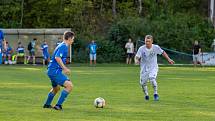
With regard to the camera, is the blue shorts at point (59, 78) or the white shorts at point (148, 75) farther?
the white shorts at point (148, 75)

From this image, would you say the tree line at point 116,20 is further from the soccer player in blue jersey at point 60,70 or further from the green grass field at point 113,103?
the soccer player in blue jersey at point 60,70

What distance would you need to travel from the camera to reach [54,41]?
1937 inches

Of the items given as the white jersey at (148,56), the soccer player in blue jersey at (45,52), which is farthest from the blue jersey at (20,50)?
the white jersey at (148,56)

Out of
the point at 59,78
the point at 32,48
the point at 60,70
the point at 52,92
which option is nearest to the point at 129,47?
the point at 32,48

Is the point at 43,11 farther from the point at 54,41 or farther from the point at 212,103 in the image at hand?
the point at 212,103

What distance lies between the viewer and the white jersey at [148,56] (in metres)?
19.0

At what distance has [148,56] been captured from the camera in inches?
752

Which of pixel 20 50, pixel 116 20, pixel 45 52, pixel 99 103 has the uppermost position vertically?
pixel 116 20

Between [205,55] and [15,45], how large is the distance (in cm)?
1483

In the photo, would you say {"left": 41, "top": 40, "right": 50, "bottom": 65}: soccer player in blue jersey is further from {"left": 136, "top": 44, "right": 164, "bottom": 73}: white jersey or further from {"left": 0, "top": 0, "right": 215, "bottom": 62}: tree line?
{"left": 136, "top": 44, "right": 164, "bottom": 73}: white jersey

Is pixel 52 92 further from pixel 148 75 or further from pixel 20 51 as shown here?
pixel 20 51

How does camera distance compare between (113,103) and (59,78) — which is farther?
(113,103)

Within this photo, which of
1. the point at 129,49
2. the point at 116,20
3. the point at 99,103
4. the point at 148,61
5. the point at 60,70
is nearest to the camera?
the point at 60,70

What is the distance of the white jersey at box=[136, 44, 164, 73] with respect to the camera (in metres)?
19.0
